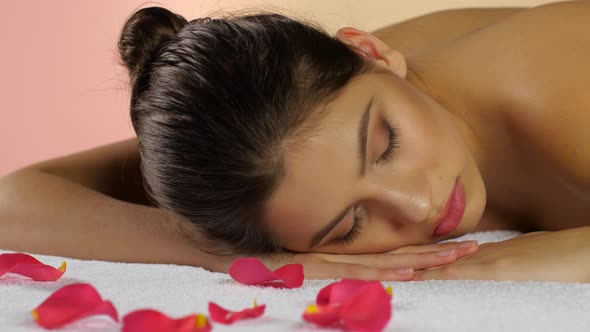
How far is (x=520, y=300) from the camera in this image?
82 cm

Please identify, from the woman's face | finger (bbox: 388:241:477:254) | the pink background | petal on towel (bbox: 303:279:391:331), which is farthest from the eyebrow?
the pink background

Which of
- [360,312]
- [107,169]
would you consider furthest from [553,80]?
[107,169]

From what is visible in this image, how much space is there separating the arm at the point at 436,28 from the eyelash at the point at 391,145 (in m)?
0.51

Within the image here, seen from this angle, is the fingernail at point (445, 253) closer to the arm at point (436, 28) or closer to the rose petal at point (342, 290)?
the rose petal at point (342, 290)

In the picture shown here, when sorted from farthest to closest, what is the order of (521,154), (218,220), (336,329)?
1. (521,154)
2. (218,220)
3. (336,329)

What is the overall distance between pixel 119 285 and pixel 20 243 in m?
A: 0.42

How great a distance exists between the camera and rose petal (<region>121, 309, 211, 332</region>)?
2.39 ft

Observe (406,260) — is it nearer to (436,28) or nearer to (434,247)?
(434,247)

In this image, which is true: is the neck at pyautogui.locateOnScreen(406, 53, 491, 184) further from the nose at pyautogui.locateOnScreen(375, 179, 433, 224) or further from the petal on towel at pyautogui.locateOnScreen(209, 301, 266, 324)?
the petal on towel at pyautogui.locateOnScreen(209, 301, 266, 324)

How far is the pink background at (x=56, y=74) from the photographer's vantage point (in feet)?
8.86

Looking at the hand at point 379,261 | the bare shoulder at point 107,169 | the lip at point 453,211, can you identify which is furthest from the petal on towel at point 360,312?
the bare shoulder at point 107,169

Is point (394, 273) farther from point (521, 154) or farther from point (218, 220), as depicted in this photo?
point (521, 154)

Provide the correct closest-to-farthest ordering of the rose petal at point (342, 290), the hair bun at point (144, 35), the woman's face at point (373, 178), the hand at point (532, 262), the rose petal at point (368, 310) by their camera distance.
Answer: the rose petal at point (368, 310)
the rose petal at point (342, 290)
the hand at point (532, 262)
the woman's face at point (373, 178)
the hair bun at point (144, 35)

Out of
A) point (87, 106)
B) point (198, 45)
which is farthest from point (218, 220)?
point (87, 106)
